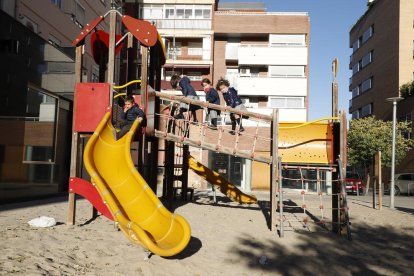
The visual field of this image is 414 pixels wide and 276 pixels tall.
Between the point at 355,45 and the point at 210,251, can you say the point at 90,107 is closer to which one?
the point at 210,251

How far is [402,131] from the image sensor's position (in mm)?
31719

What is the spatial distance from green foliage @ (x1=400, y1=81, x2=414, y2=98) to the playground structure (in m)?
27.4

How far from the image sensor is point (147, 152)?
32.8ft

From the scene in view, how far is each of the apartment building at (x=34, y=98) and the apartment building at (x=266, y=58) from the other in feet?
55.6

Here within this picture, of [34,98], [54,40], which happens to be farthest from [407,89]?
[34,98]

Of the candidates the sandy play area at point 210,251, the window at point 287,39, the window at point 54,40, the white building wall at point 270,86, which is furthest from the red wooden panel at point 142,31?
the window at point 287,39

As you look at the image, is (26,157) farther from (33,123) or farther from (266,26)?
(266,26)

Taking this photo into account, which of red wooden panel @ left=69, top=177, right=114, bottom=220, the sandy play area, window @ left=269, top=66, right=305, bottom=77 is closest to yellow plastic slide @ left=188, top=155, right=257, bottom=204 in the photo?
the sandy play area

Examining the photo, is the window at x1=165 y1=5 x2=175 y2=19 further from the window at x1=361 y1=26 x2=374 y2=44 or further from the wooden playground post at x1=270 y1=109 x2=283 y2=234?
the wooden playground post at x1=270 y1=109 x2=283 y2=234

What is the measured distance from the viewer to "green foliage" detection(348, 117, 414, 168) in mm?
29156

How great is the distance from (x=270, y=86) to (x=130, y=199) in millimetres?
26920

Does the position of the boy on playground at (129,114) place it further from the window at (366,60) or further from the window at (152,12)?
the window at (366,60)

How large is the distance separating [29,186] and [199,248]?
27.1 feet

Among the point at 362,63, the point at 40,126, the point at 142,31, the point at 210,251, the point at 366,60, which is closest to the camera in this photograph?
the point at 210,251
